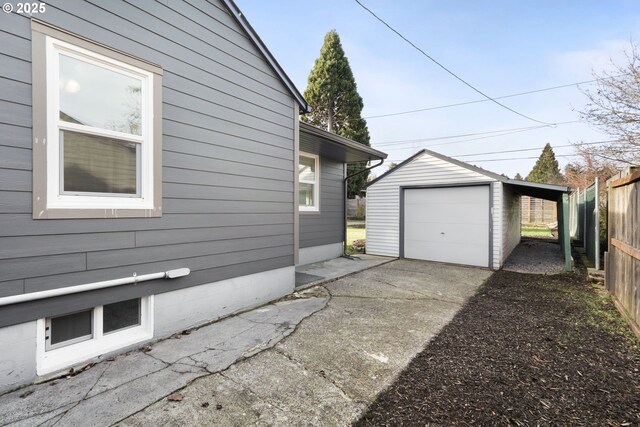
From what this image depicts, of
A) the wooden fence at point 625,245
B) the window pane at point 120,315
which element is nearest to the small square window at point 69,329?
the window pane at point 120,315

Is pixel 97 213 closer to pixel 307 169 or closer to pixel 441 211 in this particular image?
pixel 307 169

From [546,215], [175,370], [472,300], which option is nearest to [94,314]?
[175,370]

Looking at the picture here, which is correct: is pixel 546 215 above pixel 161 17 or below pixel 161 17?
below

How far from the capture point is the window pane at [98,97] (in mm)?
2557

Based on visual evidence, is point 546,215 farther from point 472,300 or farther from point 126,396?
point 126,396

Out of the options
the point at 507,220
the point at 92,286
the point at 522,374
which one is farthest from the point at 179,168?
the point at 507,220

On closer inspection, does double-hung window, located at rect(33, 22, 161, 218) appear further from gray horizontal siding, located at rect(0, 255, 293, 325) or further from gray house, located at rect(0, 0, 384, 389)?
gray horizontal siding, located at rect(0, 255, 293, 325)

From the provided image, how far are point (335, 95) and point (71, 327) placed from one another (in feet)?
73.9

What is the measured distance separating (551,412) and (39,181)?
4.24 meters

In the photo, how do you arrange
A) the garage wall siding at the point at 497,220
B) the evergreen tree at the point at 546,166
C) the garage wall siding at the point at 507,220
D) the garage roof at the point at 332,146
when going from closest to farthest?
1. the garage roof at the point at 332,146
2. the garage wall siding at the point at 497,220
3. the garage wall siding at the point at 507,220
4. the evergreen tree at the point at 546,166

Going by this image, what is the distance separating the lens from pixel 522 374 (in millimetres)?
2648

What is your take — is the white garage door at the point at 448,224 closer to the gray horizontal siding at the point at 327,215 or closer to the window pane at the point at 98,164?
the gray horizontal siding at the point at 327,215

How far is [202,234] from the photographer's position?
11.9ft

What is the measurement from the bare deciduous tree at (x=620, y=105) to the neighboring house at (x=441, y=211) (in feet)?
9.53
